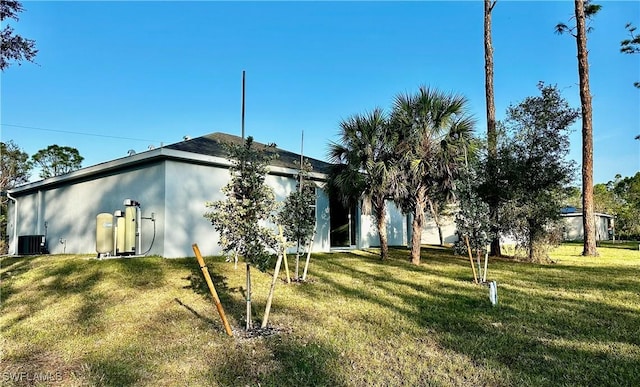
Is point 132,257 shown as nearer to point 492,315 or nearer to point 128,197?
point 128,197

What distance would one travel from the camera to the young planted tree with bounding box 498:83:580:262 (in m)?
10.6

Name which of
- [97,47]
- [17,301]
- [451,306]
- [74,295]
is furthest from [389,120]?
[97,47]

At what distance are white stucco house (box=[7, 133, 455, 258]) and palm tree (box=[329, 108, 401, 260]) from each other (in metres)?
1.92

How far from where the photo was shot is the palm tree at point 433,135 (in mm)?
10047

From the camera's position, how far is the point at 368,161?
34.6 ft

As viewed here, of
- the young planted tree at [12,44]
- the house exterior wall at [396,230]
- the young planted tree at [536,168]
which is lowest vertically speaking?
the house exterior wall at [396,230]

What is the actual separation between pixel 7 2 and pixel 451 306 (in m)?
10.8

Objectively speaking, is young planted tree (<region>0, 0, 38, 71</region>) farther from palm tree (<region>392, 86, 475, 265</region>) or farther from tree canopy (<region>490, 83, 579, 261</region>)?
tree canopy (<region>490, 83, 579, 261</region>)

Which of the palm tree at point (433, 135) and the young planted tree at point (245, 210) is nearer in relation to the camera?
the young planted tree at point (245, 210)

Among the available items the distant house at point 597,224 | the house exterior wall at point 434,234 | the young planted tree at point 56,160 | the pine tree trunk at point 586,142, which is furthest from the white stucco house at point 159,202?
the distant house at point 597,224

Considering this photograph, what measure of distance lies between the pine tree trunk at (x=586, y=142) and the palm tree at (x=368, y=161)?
27.8 feet

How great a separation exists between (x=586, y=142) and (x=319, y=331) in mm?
14271

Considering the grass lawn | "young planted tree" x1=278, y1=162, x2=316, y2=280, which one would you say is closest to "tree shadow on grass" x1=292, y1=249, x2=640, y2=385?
the grass lawn

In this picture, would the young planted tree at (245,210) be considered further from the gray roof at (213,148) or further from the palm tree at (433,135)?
the palm tree at (433,135)
